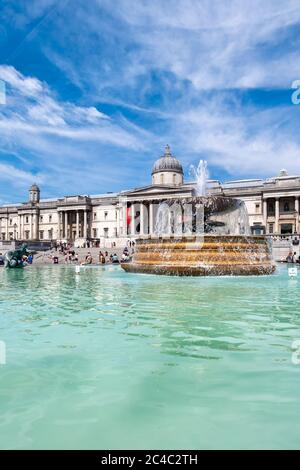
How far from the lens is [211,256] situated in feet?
51.6

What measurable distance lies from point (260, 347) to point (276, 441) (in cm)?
212

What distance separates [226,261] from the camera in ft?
51.5

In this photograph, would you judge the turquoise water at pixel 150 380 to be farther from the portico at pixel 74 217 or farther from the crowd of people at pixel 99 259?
the portico at pixel 74 217

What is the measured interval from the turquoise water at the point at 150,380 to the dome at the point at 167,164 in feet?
229

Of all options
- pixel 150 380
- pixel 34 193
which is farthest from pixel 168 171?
pixel 150 380

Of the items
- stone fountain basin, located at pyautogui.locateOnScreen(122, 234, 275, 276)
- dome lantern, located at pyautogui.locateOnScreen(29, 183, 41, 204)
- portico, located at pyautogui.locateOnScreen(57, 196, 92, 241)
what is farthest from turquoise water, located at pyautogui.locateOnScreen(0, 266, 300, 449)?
dome lantern, located at pyautogui.locateOnScreen(29, 183, 41, 204)

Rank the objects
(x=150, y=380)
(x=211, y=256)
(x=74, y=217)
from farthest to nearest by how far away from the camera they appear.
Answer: (x=74, y=217)
(x=211, y=256)
(x=150, y=380)

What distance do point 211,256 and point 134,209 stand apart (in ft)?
189

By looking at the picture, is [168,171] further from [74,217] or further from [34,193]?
[34,193]

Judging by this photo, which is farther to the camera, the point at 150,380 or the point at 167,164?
the point at 167,164

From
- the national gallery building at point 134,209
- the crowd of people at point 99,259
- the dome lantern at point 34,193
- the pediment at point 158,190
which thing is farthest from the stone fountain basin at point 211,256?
the dome lantern at point 34,193

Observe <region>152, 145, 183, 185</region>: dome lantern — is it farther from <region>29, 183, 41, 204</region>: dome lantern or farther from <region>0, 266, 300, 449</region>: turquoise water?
<region>0, 266, 300, 449</region>: turquoise water
